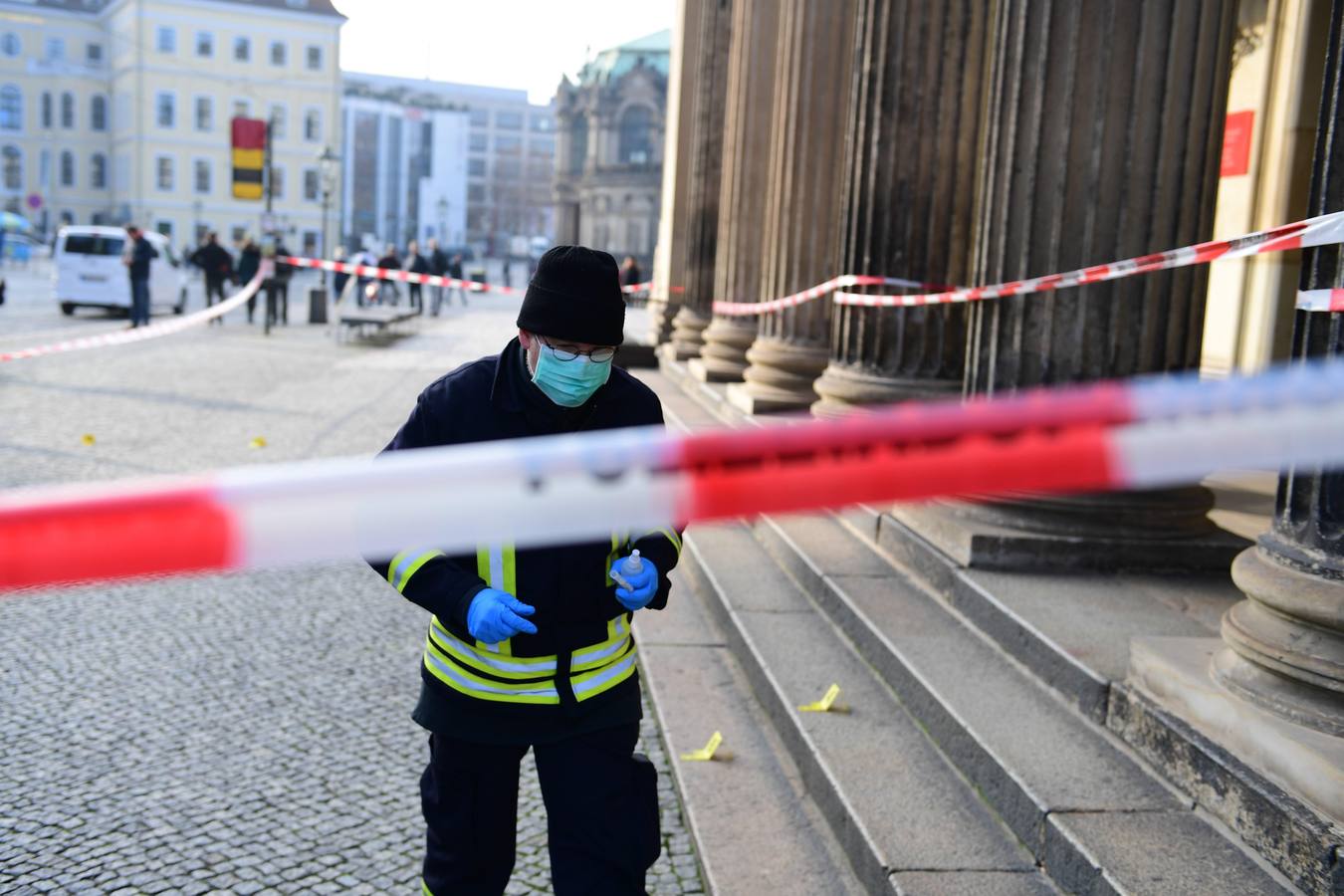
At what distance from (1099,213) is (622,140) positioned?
72.0 metres

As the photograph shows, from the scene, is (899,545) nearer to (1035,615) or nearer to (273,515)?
(1035,615)

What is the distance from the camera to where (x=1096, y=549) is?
5109mm

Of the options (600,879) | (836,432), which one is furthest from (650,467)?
(600,879)

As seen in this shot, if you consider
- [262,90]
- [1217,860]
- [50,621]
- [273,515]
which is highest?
[262,90]

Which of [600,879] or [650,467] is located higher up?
[650,467]

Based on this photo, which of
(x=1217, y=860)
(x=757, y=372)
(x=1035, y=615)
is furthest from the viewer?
(x=757, y=372)

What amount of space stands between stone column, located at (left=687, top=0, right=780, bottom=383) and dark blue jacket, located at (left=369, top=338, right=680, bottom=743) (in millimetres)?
10036

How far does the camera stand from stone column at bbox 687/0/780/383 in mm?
12258

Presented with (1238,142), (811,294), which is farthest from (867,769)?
(1238,142)

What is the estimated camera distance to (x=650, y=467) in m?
1.17

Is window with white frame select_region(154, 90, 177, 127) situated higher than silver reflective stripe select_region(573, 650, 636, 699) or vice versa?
window with white frame select_region(154, 90, 177, 127)

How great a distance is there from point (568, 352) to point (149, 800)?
2.23m

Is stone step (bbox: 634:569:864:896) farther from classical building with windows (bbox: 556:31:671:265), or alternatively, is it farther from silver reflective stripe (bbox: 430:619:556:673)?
classical building with windows (bbox: 556:31:671:265)

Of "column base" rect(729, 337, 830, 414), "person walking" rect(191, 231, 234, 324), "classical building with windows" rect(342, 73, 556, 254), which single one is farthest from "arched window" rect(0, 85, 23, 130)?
"column base" rect(729, 337, 830, 414)
